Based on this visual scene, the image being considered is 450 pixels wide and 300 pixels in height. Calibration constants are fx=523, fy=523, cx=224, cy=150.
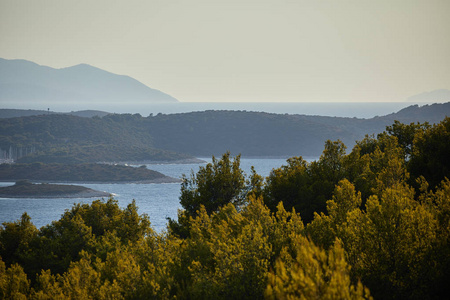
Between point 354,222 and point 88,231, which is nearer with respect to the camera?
point 354,222

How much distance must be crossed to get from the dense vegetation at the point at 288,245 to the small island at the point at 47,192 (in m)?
119

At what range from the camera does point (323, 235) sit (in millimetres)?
24781

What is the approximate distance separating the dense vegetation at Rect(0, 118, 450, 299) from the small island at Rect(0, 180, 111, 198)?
119 m

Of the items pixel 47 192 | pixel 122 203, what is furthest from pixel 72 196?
pixel 122 203

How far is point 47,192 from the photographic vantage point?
165 m

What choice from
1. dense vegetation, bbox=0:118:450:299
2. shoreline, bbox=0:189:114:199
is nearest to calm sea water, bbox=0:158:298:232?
shoreline, bbox=0:189:114:199

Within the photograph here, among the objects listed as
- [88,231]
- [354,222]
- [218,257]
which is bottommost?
[88,231]

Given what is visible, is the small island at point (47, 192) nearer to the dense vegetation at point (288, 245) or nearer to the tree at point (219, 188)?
the dense vegetation at point (288, 245)

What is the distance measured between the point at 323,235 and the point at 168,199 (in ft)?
430

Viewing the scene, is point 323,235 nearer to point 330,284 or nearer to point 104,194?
point 330,284

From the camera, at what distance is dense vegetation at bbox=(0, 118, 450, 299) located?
64.8 feet

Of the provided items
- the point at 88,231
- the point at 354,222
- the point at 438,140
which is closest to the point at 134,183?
the point at 88,231

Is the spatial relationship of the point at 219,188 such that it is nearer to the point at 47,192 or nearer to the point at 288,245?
the point at 288,245

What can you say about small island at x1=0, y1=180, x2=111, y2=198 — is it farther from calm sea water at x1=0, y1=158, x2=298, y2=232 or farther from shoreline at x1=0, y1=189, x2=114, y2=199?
calm sea water at x1=0, y1=158, x2=298, y2=232
